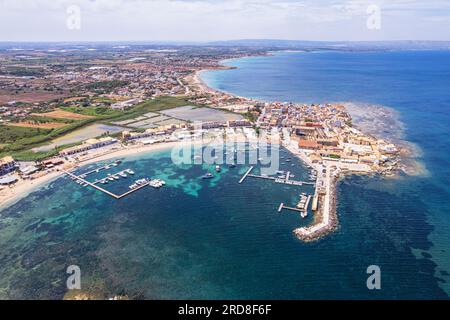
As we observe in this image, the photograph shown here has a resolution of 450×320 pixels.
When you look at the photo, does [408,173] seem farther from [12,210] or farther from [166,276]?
[12,210]

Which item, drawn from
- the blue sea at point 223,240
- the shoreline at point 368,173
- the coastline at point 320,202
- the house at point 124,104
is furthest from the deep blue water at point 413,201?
the house at point 124,104

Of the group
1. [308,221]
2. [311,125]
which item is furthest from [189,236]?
[311,125]

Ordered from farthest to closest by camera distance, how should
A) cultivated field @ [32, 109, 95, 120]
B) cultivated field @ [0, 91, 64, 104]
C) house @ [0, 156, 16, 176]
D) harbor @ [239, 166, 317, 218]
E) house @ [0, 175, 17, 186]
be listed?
cultivated field @ [0, 91, 64, 104] → cultivated field @ [32, 109, 95, 120] → house @ [0, 156, 16, 176] → house @ [0, 175, 17, 186] → harbor @ [239, 166, 317, 218]

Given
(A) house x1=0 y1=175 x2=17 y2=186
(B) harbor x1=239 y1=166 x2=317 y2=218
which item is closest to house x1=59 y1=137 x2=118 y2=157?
(A) house x1=0 y1=175 x2=17 y2=186

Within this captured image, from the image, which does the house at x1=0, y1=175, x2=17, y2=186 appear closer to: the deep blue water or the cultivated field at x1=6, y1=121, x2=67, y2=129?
the cultivated field at x1=6, y1=121, x2=67, y2=129

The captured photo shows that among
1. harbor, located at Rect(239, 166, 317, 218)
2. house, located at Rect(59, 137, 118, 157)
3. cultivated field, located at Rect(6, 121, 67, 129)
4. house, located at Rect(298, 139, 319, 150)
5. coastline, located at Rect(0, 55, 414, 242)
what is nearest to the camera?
coastline, located at Rect(0, 55, 414, 242)

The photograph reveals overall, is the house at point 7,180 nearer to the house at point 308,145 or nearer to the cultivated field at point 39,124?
the cultivated field at point 39,124
